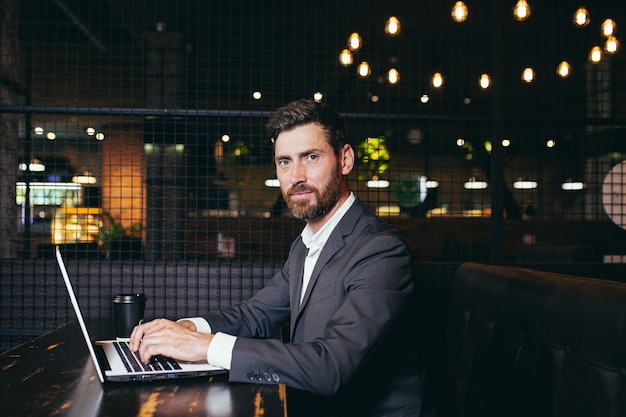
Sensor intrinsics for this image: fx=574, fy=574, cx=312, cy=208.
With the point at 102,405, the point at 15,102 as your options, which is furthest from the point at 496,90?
the point at 15,102

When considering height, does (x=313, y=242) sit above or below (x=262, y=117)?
below

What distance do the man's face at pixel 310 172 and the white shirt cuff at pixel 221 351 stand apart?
0.55 metres

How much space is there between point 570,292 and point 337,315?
57 centimetres

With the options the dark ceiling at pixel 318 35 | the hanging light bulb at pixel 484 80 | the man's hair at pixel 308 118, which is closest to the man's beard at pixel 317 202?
the man's hair at pixel 308 118

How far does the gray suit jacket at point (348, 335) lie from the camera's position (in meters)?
1.27

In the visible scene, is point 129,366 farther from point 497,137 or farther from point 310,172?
point 497,137

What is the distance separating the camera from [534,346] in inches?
60.3

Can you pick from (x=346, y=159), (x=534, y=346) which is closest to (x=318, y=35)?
(x=346, y=159)

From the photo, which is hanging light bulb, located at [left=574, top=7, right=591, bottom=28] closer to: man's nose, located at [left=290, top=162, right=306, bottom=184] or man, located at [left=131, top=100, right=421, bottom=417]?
man, located at [left=131, top=100, right=421, bottom=417]

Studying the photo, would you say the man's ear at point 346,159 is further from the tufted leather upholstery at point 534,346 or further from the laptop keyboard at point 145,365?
the laptop keyboard at point 145,365

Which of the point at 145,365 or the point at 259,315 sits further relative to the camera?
the point at 259,315

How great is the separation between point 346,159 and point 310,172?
0.15m

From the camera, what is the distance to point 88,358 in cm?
147

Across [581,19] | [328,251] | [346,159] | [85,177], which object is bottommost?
[328,251]
